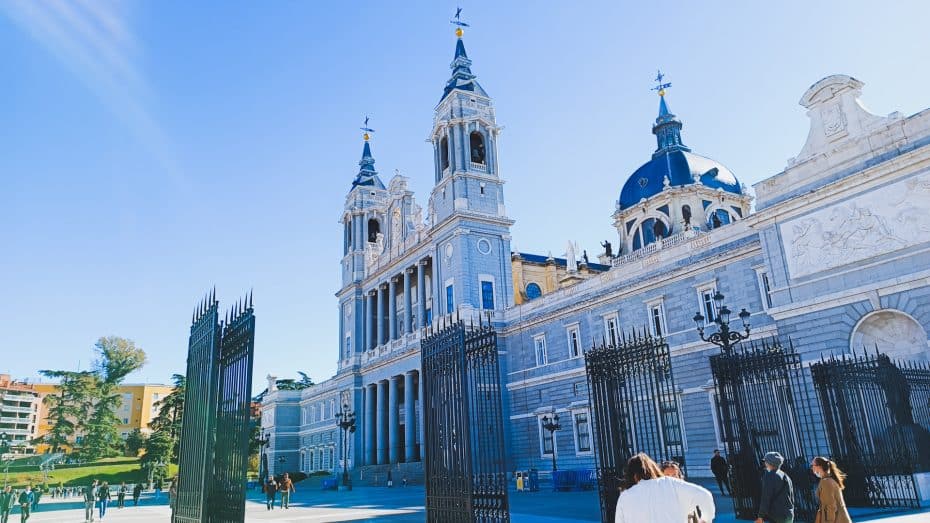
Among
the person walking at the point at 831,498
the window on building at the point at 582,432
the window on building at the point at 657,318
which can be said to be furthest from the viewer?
the window on building at the point at 582,432

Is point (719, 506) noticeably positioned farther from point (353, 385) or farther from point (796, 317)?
point (353, 385)

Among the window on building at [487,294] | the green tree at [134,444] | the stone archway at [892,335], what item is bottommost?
the stone archway at [892,335]

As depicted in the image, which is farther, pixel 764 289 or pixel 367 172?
pixel 367 172

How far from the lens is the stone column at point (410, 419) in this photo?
42562 millimetres

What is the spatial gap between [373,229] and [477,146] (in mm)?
16416

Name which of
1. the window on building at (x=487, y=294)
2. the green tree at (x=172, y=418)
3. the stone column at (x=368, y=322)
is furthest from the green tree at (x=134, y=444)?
the window on building at (x=487, y=294)

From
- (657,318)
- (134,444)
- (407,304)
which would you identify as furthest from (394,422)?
(134,444)

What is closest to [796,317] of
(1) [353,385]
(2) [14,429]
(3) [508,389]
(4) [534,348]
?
(4) [534,348]

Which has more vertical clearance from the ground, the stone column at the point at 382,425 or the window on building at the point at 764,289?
the window on building at the point at 764,289

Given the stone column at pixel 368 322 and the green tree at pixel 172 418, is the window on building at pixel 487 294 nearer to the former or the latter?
the stone column at pixel 368 322

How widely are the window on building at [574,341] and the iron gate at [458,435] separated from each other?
895 inches

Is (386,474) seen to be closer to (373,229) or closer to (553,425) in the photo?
(553,425)

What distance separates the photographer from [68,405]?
66.6 m

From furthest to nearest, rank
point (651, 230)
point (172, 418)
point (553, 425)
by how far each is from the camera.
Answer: point (172, 418), point (651, 230), point (553, 425)
